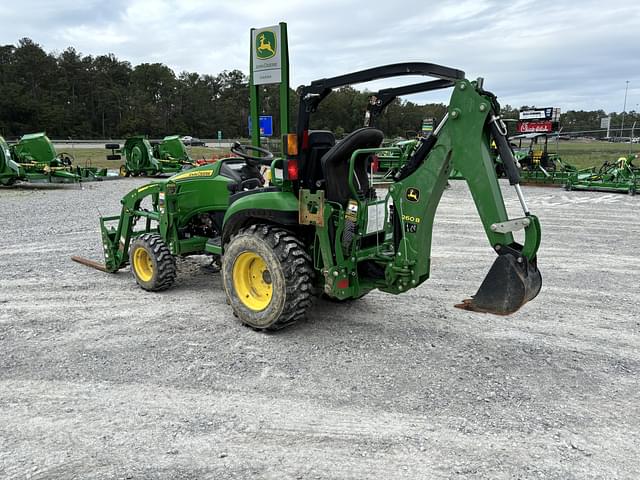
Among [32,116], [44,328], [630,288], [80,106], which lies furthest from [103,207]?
[80,106]

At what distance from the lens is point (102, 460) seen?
278cm

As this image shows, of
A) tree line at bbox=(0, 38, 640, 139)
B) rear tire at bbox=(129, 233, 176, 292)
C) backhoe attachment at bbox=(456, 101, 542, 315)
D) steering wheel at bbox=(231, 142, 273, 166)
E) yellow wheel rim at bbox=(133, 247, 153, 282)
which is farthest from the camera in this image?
tree line at bbox=(0, 38, 640, 139)

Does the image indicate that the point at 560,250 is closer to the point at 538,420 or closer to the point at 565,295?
the point at 565,295

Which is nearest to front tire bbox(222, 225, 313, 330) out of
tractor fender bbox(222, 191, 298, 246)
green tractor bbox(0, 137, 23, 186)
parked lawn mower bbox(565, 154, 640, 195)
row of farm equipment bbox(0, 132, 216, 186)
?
tractor fender bbox(222, 191, 298, 246)

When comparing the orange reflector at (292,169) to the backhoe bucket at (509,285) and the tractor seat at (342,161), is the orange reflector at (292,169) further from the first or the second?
the backhoe bucket at (509,285)

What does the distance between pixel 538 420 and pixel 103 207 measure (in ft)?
39.2

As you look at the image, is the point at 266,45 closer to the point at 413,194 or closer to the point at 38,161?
the point at 413,194

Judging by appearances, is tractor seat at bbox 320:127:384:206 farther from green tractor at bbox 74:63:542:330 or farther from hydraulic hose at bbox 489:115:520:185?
hydraulic hose at bbox 489:115:520:185

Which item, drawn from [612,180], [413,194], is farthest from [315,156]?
[612,180]

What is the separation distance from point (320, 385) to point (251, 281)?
1494 mm

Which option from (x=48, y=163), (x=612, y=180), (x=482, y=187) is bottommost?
(x=612, y=180)

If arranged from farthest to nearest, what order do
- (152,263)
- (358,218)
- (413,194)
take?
(152,263)
(358,218)
(413,194)

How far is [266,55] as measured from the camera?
4754 millimetres

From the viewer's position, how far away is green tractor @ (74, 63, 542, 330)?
141 inches
